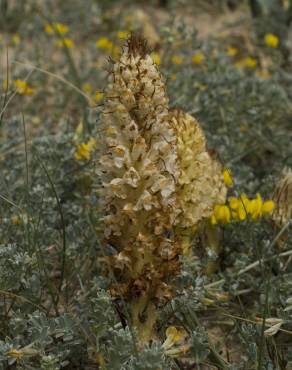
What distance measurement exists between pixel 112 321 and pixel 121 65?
0.70 metres

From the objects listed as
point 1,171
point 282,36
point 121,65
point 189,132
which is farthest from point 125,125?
point 282,36

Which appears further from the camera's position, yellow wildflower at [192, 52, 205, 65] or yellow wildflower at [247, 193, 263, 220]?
yellow wildflower at [192, 52, 205, 65]

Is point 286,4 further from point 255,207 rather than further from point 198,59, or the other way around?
point 255,207

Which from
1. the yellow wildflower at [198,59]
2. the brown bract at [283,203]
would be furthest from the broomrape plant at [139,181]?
the yellow wildflower at [198,59]

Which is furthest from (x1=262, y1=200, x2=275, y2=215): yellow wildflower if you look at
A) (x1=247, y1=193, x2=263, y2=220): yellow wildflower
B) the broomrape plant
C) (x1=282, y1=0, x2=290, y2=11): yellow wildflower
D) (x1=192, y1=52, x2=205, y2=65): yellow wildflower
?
(x1=282, y1=0, x2=290, y2=11): yellow wildflower

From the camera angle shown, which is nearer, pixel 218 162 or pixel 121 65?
pixel 121 65

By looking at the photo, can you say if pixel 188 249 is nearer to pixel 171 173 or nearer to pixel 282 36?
pixel 171 173

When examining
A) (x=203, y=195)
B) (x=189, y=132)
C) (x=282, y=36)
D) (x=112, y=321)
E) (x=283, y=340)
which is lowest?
(x=283, y=340)

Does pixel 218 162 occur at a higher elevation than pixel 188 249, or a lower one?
higher

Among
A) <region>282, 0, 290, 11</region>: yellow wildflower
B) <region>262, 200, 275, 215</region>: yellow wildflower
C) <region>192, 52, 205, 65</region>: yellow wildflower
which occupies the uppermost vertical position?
<region>282, 0, 290, 11</region>: yellow wildflower

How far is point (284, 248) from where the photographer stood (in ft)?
8.29

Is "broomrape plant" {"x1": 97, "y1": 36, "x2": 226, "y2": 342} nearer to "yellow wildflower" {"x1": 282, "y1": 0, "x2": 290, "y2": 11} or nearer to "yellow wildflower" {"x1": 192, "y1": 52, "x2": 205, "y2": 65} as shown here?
"yellow wildflower" {"x1": 192, "y1": 52, "x2": 205, "y2": 65}

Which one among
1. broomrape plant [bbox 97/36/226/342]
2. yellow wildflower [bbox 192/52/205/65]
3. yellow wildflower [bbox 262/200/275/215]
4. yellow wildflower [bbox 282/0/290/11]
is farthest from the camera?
yellow wildflower [bbox 282/0/290/11]

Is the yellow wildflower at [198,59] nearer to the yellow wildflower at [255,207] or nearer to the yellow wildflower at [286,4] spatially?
the yellow wildflower at [286,4]
